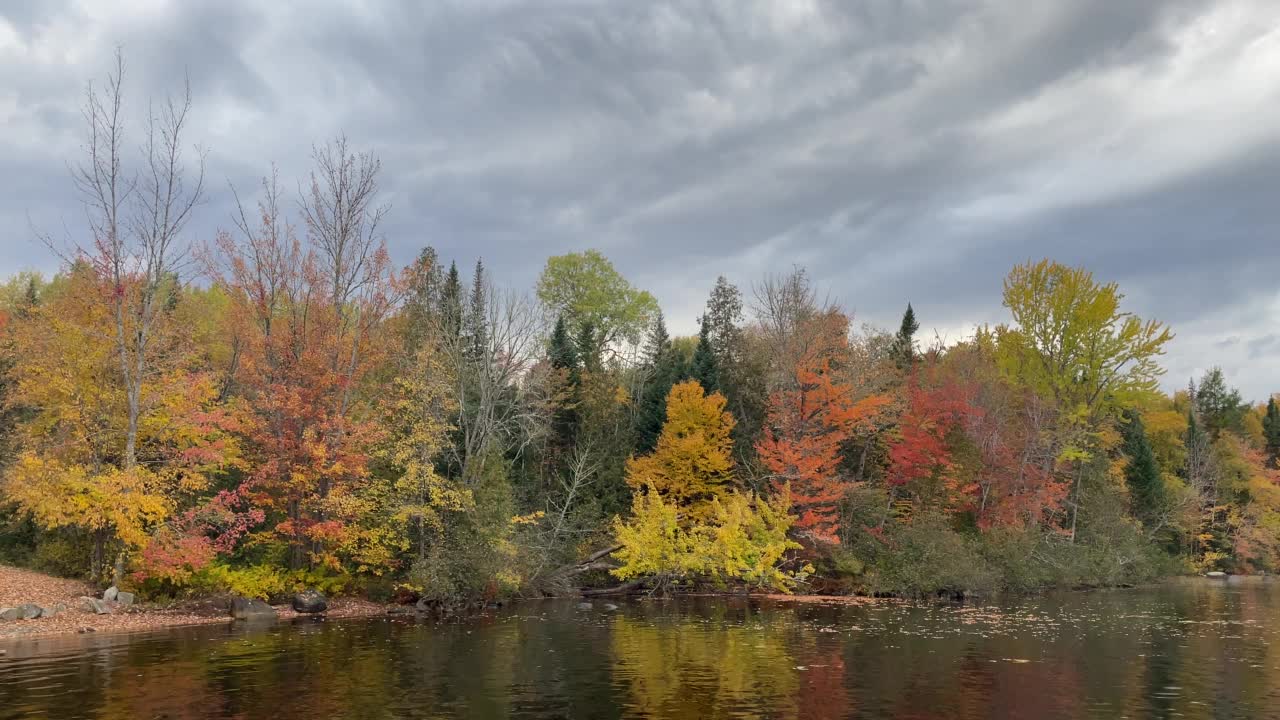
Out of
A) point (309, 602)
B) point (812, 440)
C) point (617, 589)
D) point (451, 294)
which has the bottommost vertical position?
point (617, 589)

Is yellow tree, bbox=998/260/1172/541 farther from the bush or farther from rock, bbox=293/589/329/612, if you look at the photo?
rock, bbox=293/589/329/612

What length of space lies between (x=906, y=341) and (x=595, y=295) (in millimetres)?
28208

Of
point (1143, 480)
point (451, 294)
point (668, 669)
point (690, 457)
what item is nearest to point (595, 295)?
point (451, 294)

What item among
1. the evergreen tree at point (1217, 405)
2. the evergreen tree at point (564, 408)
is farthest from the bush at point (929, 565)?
the evergreen tree at point (1217, 405)

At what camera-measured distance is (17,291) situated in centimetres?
7244

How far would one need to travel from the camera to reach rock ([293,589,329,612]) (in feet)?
104

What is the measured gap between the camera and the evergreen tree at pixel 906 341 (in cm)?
6341

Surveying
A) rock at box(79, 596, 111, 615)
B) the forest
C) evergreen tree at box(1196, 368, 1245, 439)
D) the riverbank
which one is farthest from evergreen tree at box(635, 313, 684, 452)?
evergreen tree at box(1196, 368, 1245, 439)

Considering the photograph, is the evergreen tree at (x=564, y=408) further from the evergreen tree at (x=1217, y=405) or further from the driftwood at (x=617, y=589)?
the evergreen tree at (x=1217, y=405)

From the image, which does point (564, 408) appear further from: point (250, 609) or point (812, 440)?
point (250, 609)

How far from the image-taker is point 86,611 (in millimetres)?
28328

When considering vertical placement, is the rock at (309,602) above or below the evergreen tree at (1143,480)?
below

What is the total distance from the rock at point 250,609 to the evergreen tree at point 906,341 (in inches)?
1810

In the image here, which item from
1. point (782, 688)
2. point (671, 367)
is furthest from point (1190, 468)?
point (782, 688)
